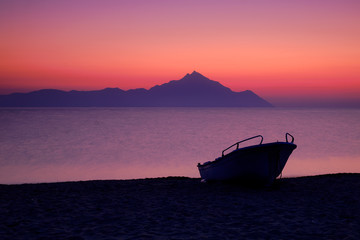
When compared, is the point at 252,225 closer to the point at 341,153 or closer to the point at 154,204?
the point at 154,204

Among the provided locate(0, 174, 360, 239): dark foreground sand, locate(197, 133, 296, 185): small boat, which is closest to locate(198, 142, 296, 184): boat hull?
locate(197, 133, 296, 185): small boat

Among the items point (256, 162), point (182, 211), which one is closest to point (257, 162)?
point (256, 162)

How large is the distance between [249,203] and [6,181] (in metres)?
18.6

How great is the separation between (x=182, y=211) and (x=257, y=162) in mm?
5089

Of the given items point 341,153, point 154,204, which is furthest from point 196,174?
point 341,153

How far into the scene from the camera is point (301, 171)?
2777 cm

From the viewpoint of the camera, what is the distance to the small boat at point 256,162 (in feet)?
48.6

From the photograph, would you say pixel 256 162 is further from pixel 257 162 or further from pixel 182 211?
pixel 182 211

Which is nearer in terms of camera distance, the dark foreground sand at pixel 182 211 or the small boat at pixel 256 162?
the dark foreground sand at pixel 182 211

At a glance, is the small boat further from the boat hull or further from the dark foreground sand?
the dark foreground sand

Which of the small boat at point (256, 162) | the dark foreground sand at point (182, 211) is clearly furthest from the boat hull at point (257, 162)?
the dark foreground sand at point (182, 211)

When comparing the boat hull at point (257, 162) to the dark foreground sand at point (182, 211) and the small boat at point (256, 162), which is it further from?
the dark foreground sand at point (182, 211)

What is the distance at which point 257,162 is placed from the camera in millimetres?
15094

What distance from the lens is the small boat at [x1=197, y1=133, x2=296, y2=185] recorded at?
14.8m
